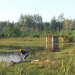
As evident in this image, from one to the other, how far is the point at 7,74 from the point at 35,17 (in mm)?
114576

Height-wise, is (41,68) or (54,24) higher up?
(54,24)

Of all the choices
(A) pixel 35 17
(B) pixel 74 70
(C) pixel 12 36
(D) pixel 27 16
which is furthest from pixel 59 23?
(B) pixel 74 70

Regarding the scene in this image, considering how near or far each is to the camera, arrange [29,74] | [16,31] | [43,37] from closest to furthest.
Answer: [29,74]
[43,37]
[16,31]

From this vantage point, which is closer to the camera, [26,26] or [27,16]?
[26,26]

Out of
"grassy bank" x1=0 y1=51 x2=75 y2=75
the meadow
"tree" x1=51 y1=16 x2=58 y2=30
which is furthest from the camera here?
"tree" x1=51 y1=16 x2=58 y2=30

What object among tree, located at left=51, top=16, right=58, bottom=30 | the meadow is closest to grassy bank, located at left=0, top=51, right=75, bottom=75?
the meadow

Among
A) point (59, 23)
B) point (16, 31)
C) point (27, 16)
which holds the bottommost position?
point (16, 31)

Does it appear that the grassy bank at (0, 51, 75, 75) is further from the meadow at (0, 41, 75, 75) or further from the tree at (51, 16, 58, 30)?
the tree at (51, 16, 58, 30)

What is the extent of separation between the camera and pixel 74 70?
373 inches

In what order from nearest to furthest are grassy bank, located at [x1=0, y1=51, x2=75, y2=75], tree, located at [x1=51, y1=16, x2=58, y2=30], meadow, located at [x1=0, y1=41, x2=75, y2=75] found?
grassy bank, located at [x1=0, y1=51, x2=75, y2=75]
meadow, located at [x1=0, y1=41, x2=75, y2=75]
tree, located at [x1=51, y1=16, x2=58, y2=30]

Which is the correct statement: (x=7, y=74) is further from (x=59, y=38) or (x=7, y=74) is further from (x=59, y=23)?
(x=59, y=23)

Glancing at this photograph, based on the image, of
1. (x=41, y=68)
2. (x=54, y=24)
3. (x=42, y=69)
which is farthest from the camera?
(x=54, y=24)

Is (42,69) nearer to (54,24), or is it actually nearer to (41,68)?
(41,68)

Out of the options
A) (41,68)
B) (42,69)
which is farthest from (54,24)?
(42,69)
